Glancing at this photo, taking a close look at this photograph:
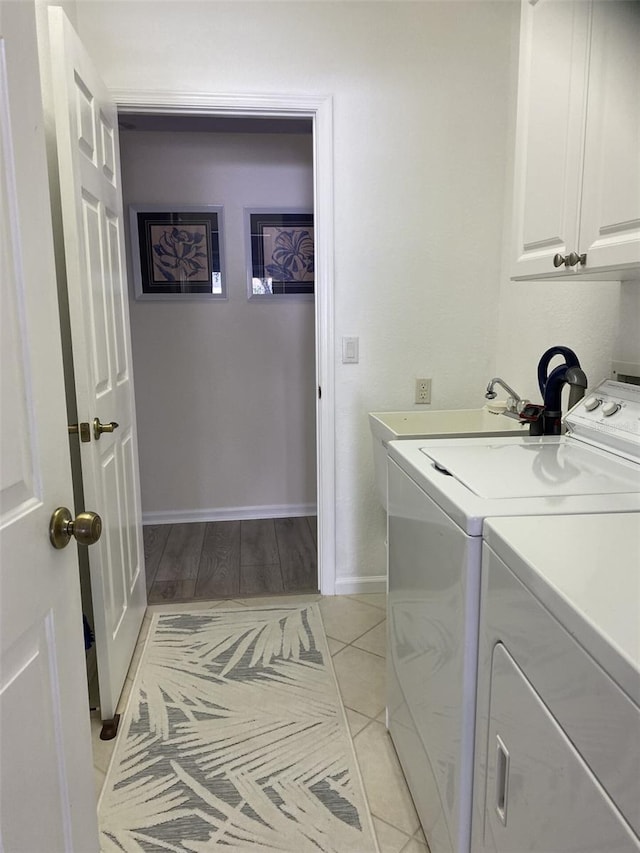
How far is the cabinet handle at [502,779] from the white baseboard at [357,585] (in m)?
1.74

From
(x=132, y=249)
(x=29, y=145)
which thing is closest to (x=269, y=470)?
(x=132, y=249)

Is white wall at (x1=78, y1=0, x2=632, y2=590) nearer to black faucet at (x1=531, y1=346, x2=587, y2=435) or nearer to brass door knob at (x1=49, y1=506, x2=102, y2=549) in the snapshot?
black faucet at (x1=531, y1=346, x2=587, y2=435)

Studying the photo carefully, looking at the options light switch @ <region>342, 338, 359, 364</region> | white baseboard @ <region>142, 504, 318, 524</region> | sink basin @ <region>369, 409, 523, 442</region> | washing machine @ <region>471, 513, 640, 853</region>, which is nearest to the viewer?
washing machine @ <region>471, 513, 640, 853</region>

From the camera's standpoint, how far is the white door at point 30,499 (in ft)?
2.64

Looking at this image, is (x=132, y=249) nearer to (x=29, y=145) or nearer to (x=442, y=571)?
(x=29, y=145)

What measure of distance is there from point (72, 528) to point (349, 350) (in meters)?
1.74

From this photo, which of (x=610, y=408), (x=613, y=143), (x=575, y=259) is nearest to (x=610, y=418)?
(x=610, y=408)

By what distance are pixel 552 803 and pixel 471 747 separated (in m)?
0.33

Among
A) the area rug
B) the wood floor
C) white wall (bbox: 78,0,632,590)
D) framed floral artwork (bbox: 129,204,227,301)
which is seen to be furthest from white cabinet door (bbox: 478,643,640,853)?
framed floral artwork (bbox: 129,204,227,301)

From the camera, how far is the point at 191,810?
1.56 metres

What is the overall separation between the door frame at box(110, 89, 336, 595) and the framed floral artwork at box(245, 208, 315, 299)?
3.69 ft

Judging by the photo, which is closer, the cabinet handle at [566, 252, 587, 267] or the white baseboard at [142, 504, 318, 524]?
the cabinet handle at [566, 252, 587, 267]

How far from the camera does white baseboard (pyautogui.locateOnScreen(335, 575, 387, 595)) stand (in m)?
2.72

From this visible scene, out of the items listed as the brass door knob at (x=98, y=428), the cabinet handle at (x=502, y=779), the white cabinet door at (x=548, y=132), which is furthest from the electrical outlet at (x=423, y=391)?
the cabinet handle at (x=502, y=779)
